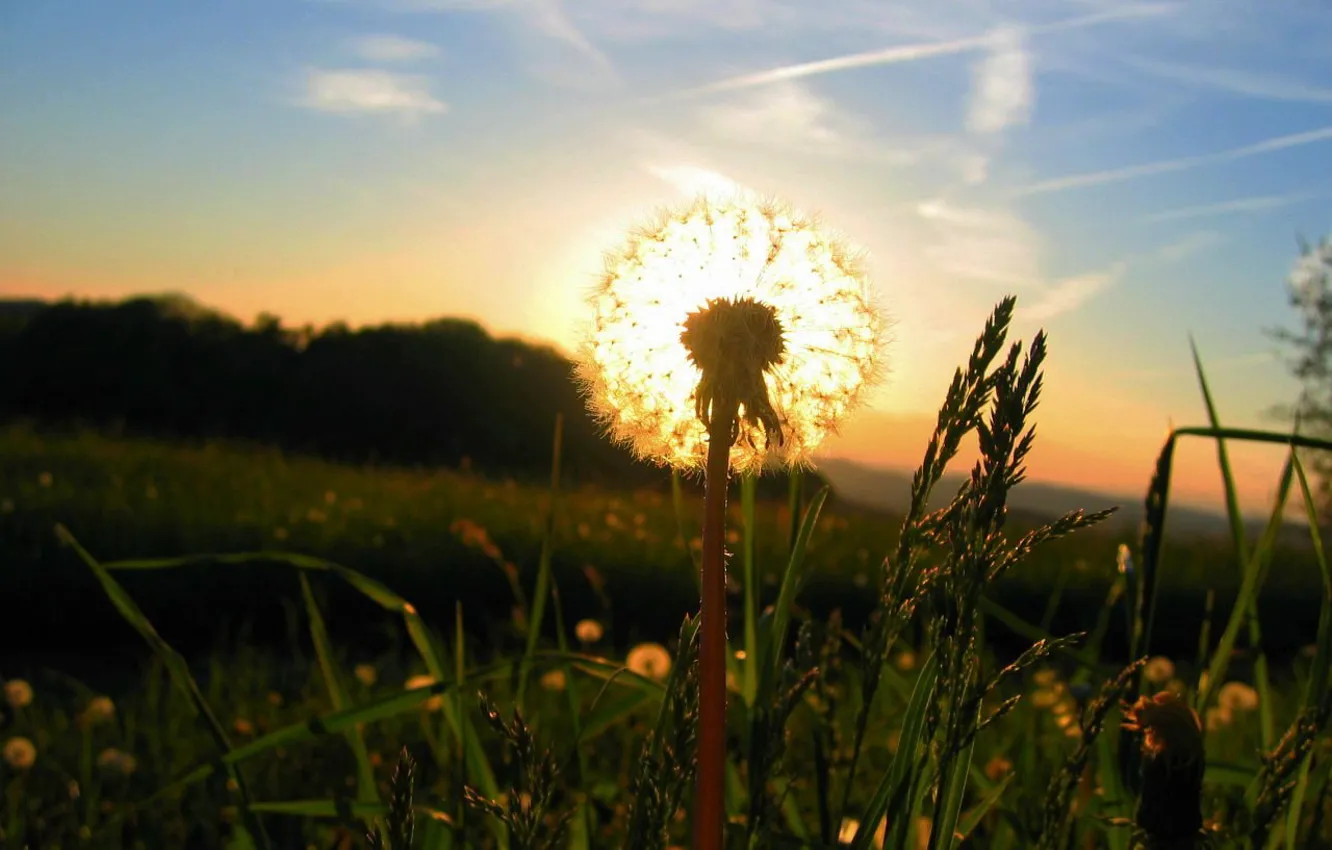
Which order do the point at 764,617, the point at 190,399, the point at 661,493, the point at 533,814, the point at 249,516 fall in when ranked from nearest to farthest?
the point at 533,814 → the point at 764,617 → the point at 249,516 → the point at 661,493 → the point at 190,399

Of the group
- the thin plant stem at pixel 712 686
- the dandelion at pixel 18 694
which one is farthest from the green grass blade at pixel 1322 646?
the dandelion at pixel 18 694

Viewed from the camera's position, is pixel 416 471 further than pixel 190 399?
No

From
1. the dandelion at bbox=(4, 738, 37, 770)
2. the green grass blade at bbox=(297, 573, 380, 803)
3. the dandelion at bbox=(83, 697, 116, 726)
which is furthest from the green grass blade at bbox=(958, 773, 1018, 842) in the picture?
the dandelion at bbox=(83, 697, 116, 726)

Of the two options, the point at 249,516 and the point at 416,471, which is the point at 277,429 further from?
the point at 249,516

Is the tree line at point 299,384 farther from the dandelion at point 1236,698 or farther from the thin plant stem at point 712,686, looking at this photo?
the thin plant stem at point 712,686

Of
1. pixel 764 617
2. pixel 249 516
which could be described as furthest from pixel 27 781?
pixel 249 516

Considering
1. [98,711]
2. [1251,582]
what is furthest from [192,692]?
[98,711]

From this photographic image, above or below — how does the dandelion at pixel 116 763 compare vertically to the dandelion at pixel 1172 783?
below
